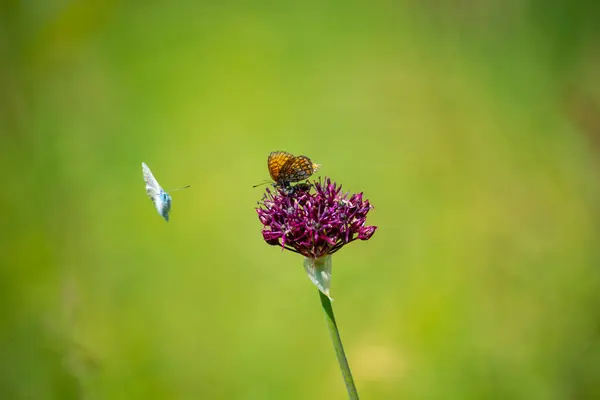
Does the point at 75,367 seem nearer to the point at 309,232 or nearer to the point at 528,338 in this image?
the point at 309,232

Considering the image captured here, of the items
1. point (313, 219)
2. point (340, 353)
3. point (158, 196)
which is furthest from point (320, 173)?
point (340, 353)

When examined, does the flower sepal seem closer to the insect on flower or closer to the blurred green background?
the insect on flower

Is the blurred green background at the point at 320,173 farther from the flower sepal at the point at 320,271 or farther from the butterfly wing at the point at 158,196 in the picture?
the flower sepal at the point at 320,271

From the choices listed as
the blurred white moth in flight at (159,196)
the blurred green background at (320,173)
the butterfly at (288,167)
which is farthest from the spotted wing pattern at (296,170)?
the blurred green background at (320,173)

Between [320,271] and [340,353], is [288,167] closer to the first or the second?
[320,271]

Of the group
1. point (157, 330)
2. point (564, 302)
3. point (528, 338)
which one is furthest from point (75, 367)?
point (564, 302)

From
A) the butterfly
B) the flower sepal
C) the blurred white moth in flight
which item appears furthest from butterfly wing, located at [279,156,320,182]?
the blurred white moth in flight
